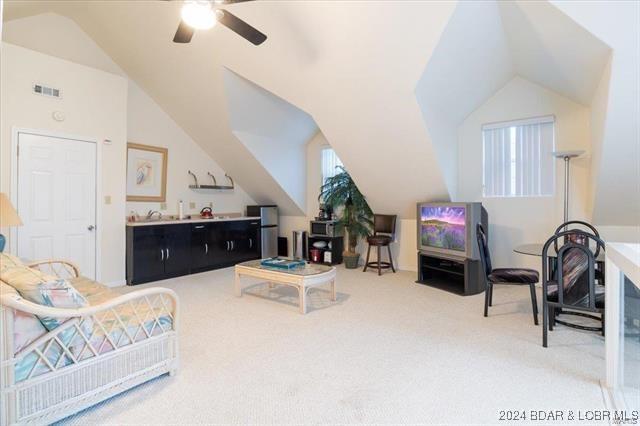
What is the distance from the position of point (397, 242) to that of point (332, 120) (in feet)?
7.90

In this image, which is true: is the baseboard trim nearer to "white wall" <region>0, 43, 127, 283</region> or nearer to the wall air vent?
"white wall" <region>0, 43, 127, 283</region>

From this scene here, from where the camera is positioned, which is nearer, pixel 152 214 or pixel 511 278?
pixel 511 278

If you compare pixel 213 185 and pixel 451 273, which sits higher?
pixel 213 185

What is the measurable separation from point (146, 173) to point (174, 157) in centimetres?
59

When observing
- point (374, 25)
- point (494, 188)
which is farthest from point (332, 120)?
point (494, 188)

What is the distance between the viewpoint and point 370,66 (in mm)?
3676

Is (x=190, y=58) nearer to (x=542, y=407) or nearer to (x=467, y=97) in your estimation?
(x=467, y=97)

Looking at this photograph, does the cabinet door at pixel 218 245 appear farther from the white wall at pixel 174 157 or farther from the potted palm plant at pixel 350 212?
the potted palm plant at pixel 350 212

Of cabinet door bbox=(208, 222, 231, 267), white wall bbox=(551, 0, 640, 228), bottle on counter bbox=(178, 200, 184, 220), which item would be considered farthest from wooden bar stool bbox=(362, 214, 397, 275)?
bottle on counter bbox=(178, 200, 184, 220)

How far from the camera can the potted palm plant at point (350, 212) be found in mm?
5844

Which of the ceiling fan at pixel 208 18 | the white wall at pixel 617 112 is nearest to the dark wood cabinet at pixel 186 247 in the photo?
the ceiling fan at pixel 208 18

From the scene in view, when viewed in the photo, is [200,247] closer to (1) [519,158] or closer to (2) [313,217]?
(2) [313,217]

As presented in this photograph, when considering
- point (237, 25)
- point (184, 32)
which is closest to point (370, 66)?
point (237, 25)

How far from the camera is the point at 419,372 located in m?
2.35
